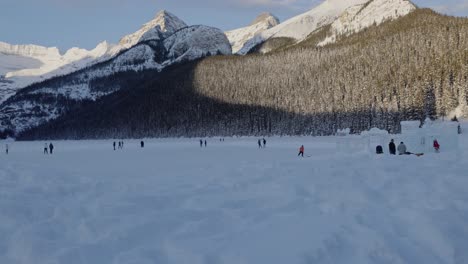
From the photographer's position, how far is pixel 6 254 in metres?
5.93

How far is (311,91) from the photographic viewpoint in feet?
378

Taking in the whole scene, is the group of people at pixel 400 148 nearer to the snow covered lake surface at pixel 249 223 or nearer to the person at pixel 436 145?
the person at pixel 436 145

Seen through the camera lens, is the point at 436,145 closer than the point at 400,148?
No

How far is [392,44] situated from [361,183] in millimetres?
123554

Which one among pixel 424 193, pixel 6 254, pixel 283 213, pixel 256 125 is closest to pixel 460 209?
pixel 424 193

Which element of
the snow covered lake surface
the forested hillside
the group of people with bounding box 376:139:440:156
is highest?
the forested hillside

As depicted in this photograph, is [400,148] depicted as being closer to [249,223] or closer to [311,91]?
[249,223]

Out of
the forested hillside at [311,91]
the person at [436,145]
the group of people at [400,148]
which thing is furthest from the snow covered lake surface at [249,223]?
the forested hillside at [311,91]

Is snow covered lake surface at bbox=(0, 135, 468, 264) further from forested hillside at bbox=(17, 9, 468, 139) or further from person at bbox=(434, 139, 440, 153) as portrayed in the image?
forested hillside at bbox=(17, 9, 468, 139)

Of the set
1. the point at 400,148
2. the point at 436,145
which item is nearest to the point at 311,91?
the point at 436,145

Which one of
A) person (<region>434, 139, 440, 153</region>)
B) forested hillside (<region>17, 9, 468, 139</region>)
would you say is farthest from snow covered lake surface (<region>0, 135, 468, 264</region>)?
forested hillside (<region>17, 9, 468, 139</region>)

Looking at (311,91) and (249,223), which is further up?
(311,91)

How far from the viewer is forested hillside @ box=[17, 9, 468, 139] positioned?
88.6m

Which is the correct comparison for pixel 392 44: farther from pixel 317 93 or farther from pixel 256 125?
pixel 256 125
